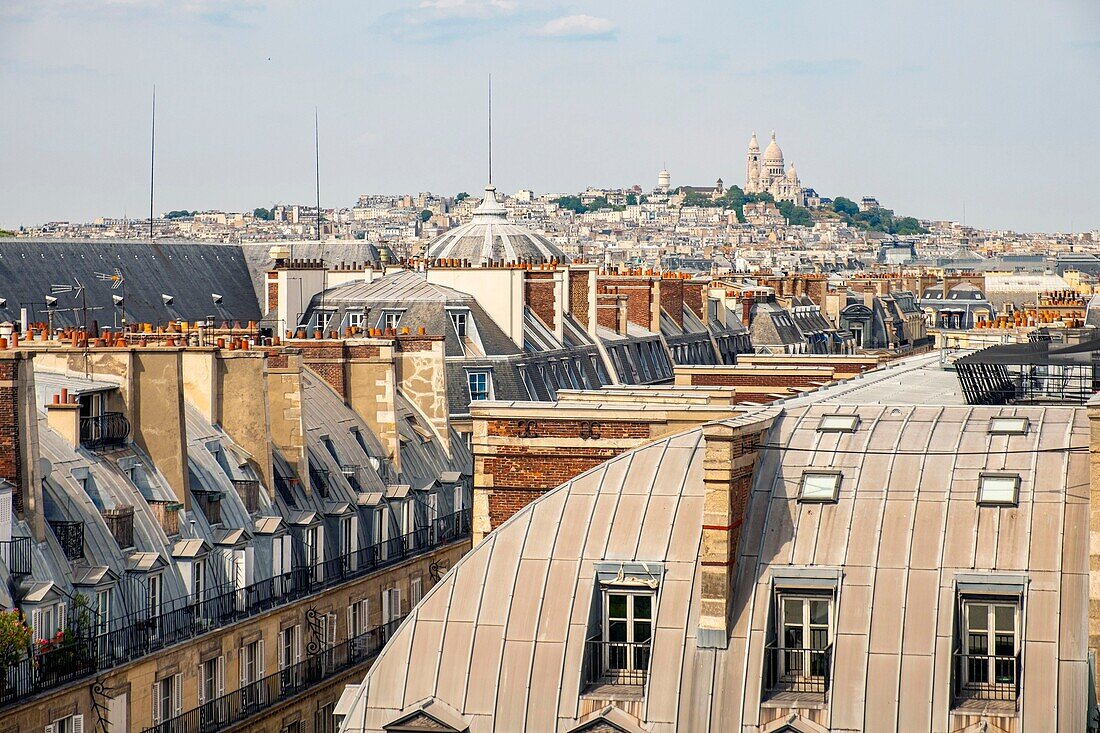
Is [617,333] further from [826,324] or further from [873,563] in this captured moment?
[873,563]

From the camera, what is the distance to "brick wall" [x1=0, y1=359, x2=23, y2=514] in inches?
1126

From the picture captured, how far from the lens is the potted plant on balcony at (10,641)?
26266 millimetres

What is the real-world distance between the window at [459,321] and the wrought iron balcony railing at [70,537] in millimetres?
23811

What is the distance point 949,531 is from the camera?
20906 millimetres

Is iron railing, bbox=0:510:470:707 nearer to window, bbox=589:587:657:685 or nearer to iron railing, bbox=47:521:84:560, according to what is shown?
iron railing, bbox=47:521:84:560

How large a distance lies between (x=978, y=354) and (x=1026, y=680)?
10690 mm

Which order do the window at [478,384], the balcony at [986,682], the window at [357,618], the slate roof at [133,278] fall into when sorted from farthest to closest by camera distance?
the slate roof at [133,278], the window at [478,384], the window at [357,618], the balcony at [986,682]

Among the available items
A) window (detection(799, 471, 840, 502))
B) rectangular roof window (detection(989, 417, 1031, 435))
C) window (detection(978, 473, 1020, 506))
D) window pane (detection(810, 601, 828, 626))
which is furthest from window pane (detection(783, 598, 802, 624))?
rectangular roof window (detection(989, 417, 1031, 435))

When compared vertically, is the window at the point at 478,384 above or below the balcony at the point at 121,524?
above

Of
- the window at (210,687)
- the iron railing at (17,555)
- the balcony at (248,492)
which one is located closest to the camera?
the iron railing at (17,555)

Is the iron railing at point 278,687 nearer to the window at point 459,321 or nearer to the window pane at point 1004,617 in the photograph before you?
the window pane at point 1004,617

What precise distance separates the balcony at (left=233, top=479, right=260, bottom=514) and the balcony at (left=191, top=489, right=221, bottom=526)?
0.89m

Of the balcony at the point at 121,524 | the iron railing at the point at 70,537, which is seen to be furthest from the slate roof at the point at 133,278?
the iron railing at the point at 70,537

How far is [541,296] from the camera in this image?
2288 inches
